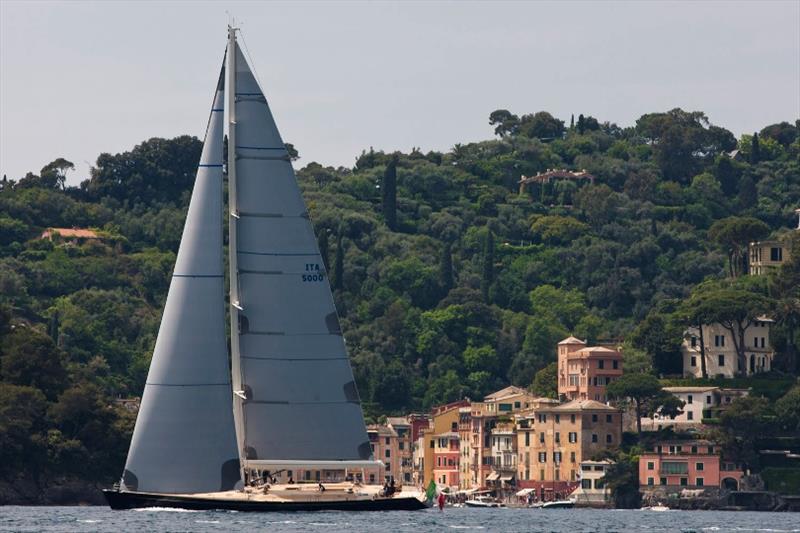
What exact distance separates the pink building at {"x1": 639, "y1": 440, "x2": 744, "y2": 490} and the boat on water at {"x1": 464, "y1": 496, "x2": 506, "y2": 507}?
888 cm

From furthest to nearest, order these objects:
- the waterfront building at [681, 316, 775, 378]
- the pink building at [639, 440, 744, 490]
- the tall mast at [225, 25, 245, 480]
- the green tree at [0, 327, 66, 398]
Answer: the waterfront building at [681, 316, 775, 378]
the pink building at [639, 440, 744, 490]
the green tree at [0, 327, 66, 398]
the tall mast at [225, 25, 245, 480]

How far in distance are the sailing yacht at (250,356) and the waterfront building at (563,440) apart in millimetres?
75569

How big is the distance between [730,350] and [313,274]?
283 feet

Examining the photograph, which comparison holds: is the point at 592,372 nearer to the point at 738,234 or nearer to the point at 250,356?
the point at 738,234

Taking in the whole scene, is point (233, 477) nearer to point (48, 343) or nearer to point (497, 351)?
point (48, 343)

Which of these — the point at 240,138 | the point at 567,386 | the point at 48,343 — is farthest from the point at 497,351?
the point at 240,138

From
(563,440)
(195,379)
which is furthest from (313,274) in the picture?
(563,440)

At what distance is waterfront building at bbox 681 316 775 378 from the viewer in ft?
473

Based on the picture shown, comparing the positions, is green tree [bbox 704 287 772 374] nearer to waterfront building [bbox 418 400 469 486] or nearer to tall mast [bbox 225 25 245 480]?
waterfront building [bbox 418 400 469 486]

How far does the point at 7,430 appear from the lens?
102750 mm

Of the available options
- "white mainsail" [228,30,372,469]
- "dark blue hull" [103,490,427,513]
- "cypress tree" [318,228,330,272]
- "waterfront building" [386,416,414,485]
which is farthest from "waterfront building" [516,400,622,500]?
"dark blue hull" [103,490,427,513]

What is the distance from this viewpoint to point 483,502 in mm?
133625

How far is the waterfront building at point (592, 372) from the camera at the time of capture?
14400 cm

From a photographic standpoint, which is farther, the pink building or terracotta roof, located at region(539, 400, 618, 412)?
terracotta roof, located at region(539, 400, 618, 412)
